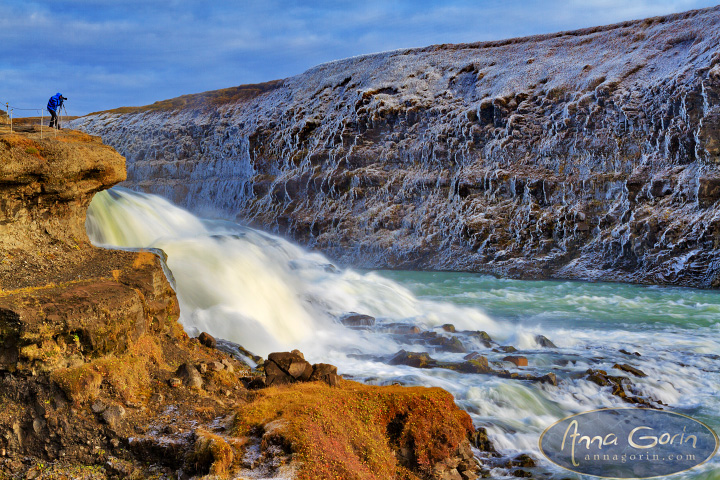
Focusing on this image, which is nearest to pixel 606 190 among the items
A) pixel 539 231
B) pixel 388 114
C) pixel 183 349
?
pixel 539 231

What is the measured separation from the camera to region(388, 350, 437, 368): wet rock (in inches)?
492

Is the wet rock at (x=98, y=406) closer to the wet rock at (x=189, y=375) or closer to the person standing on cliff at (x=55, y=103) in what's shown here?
the wet rock at (x=189, y=375)

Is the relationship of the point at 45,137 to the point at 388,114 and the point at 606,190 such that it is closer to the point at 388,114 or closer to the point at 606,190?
the point at 606,190

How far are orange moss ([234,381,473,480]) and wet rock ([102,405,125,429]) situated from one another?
1550mm

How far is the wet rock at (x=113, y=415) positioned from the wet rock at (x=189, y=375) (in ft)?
4.49

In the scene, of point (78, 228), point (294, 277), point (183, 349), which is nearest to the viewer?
point (183, 349)

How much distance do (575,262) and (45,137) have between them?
25.2 m

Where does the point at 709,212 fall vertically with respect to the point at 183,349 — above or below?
above

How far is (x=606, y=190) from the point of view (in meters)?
30.5

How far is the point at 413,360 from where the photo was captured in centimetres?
1270

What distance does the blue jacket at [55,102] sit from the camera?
15.7 metres

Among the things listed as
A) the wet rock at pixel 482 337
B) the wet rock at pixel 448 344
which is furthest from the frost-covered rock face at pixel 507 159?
the wet rock at pixel 448 344

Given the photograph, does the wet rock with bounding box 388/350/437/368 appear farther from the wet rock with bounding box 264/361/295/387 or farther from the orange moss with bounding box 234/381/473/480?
the wet rock with bounding box 264/361/295/387

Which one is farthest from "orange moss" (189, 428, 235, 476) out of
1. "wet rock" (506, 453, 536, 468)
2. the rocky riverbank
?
"wet rock" (506, 453, 536, 468)
